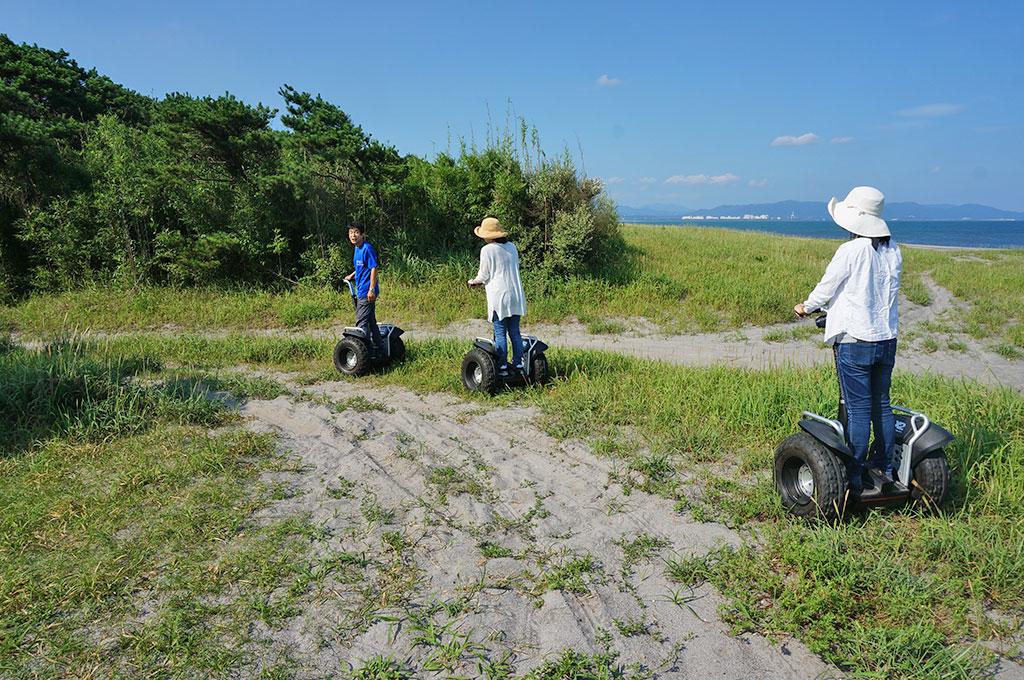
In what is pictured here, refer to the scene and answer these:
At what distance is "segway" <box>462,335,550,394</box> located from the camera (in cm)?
684

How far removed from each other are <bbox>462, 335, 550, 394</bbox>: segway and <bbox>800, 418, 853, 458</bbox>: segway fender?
141 inches

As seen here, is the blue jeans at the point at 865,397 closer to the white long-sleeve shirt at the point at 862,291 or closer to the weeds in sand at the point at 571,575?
the white long-sleeve shirt at the point at 862,291

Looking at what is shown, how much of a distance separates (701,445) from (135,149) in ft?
47.8

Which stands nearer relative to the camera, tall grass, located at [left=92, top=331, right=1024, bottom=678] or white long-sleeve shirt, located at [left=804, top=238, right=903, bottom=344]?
tall grass, located at [left=92, top=331, right=1024, bottom=678]

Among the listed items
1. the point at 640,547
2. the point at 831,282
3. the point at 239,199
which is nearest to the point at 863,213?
the point at 831,282

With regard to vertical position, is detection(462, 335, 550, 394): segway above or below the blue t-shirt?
below

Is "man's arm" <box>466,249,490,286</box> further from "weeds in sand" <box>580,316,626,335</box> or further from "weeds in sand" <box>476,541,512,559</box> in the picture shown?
"weeds in sand" <box>580,316,626,335</box>

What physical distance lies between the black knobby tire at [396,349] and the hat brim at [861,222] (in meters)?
6.05

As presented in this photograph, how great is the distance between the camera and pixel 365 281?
310 inches

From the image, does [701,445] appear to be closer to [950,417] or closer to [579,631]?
[950,417]

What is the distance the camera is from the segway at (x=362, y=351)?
7.89m

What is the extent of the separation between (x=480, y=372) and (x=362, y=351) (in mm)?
1924

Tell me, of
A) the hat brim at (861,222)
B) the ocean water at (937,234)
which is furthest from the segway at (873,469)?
the ocean water at (937,234)

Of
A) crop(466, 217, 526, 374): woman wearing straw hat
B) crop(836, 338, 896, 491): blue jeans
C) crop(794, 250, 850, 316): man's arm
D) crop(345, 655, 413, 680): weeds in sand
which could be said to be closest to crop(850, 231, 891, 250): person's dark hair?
crop(794, 250, 850, 316): man's arm
